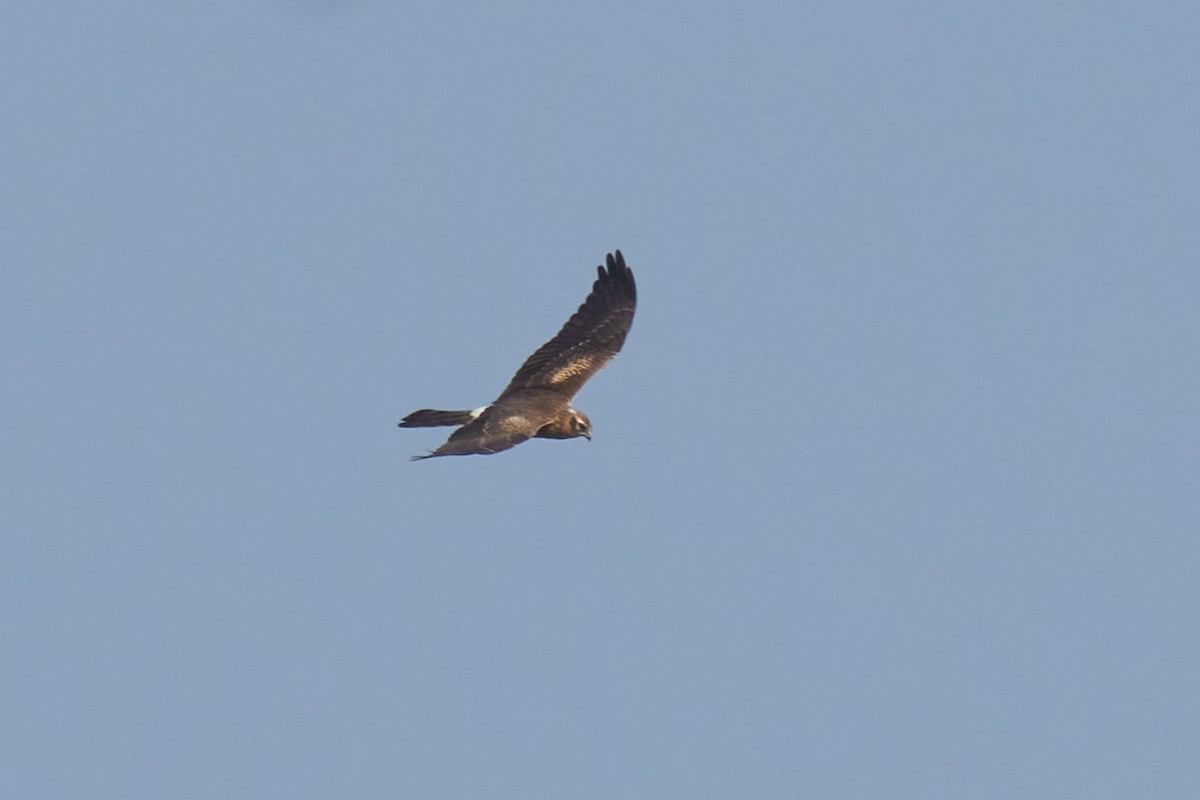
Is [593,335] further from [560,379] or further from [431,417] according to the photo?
[431,417]

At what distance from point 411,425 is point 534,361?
6.92 feet

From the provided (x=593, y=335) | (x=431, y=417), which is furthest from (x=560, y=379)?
(x=431, y=417)

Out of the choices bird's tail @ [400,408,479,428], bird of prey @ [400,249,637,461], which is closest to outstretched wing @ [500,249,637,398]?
bird of prey @ [400,249,637,461]

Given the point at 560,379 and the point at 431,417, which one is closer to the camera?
the point at 431,417

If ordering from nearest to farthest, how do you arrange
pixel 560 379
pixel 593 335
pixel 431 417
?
pixel 431 417
pixel 560 379
pixel 593 335

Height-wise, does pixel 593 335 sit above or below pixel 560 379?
above

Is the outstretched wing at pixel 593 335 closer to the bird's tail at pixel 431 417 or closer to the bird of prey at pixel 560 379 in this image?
the bird of prey at pixel 560 379

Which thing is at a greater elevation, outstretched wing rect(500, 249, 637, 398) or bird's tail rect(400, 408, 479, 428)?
outstretched wing rect(500, 249, 637, 398)

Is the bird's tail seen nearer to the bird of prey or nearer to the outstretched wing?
the bird of prey

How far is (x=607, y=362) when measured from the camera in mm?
29938

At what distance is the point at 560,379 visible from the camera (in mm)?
29469

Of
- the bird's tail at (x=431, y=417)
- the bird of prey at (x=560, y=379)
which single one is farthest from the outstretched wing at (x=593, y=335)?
the bird's tail at (x=431, y=417)

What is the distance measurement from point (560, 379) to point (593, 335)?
932mm

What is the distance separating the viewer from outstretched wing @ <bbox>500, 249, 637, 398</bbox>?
29.6 meters
